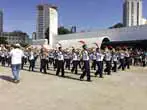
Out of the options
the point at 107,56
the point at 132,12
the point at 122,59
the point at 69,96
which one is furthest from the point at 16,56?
the point at 132,12

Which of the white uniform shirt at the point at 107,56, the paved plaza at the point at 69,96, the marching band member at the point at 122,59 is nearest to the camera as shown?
the paved plaza at the point at 69,96

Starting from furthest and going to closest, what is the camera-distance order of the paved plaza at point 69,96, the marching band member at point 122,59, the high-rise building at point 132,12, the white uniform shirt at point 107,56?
the high-rise building at point 132,12 → the marching band member at point 122,59 → the white uniform shirt at point 107,56 → the paved plaza at point 69,96

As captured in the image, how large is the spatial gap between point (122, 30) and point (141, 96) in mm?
37155

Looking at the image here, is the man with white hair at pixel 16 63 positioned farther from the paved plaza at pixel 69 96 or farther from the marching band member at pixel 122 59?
the marching band member at pixel 122 59

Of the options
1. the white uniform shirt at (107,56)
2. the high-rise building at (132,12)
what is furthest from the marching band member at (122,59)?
the high-rise building at (132,12)

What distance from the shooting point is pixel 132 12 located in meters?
105

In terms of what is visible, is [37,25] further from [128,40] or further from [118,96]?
[118,96]

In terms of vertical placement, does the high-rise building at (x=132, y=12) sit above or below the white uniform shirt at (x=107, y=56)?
above

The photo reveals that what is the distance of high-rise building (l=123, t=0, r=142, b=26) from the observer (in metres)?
104

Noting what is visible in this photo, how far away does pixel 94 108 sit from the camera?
9023mm

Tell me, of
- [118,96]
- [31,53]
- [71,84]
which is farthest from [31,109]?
[31,53]

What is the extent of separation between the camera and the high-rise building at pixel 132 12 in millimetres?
104000

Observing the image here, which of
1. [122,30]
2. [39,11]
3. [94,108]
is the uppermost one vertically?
[39,11]

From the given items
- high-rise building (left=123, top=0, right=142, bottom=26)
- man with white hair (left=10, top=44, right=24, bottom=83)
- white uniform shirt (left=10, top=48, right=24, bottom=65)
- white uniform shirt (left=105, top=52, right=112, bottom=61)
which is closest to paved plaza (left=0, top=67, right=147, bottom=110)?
man with white hair (left=10, top=44, right=24, bottom=83)
